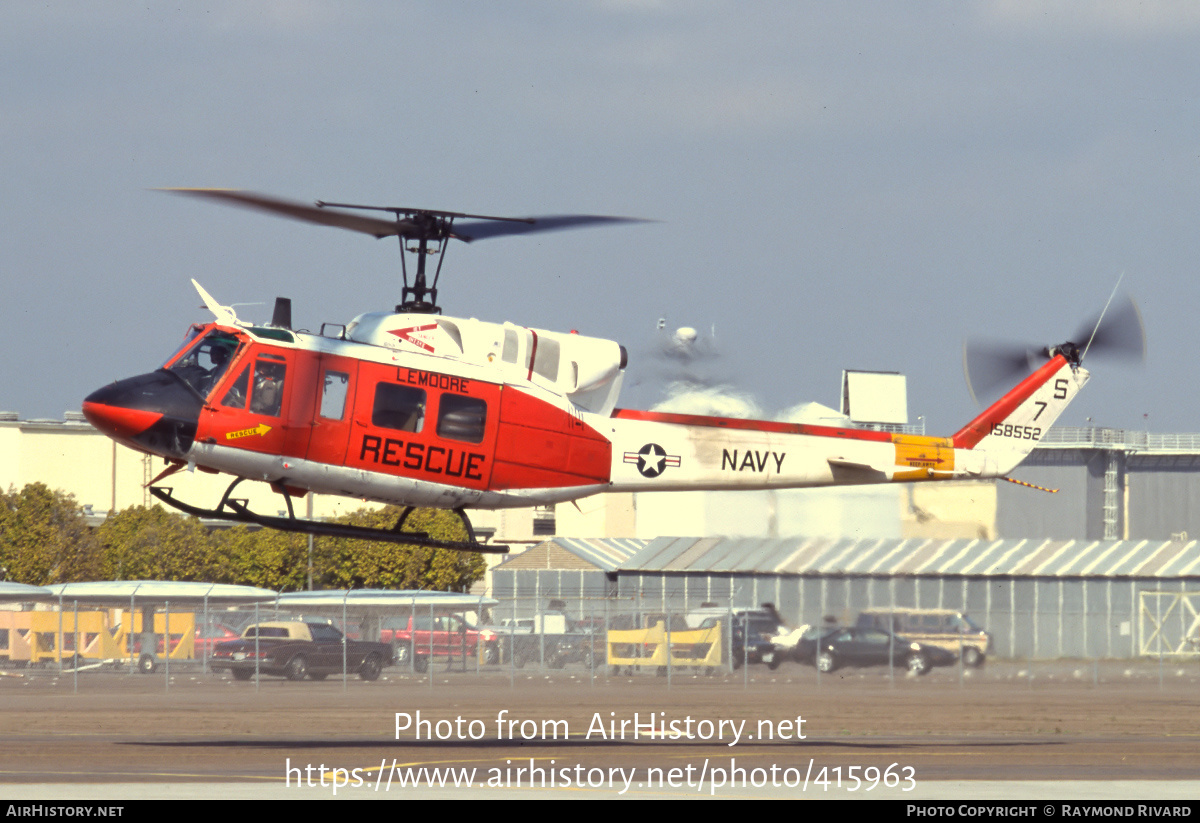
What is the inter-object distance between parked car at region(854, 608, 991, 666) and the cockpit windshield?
2529cm

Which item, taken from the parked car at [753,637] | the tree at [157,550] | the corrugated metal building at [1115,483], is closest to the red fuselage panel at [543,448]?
the parked car at [753,637]

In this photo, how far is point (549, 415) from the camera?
19.2m

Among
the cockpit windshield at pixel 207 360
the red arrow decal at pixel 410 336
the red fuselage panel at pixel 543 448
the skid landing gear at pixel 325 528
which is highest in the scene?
the red arrow decal at pixel 410 336

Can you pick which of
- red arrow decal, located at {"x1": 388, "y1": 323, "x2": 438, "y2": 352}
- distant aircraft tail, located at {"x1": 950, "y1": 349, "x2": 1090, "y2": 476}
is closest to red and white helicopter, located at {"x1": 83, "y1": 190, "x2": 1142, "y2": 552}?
red arrow decal, located at {"x1": 388, "y1": 323, "x2": 438, "y2": 352}

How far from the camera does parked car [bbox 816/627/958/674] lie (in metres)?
39.5

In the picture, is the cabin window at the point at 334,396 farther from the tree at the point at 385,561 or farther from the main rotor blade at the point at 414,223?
the tree at the point at 385,561

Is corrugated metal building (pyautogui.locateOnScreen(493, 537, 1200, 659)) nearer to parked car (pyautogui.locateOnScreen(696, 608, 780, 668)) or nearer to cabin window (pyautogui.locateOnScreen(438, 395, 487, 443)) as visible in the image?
parked car (pyautogui.locateOnScreen(696, 608, 780, 668))

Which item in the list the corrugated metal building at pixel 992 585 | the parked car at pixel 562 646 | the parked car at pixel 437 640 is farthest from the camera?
the parked car at pixel 437 640

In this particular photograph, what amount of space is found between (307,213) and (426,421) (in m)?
3.02

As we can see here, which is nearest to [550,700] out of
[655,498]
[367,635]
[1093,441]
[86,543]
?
[367,635]

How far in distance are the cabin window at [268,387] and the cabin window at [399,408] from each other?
3.91 feet

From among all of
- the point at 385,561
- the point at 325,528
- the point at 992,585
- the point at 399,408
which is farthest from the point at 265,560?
the point at 399,408

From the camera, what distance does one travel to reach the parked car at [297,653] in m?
40.0

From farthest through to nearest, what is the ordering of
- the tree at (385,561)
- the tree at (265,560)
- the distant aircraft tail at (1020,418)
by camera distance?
the tree at (265,560) → the tree at (385,561) → the distant aircraft tail at (1020,418)
